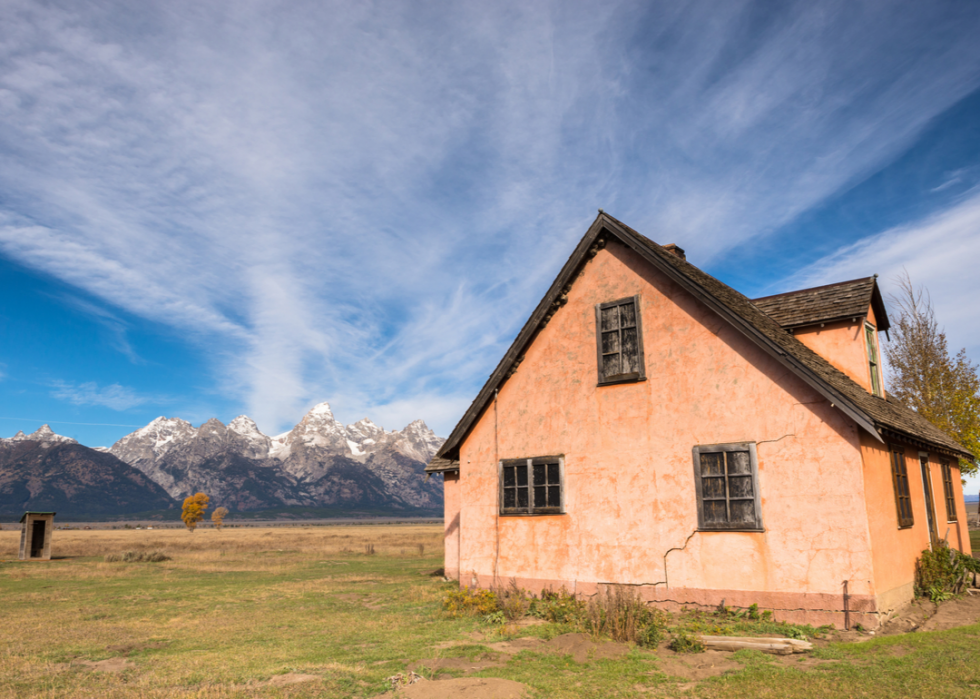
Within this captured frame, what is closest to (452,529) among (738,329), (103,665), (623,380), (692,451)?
(623,380)

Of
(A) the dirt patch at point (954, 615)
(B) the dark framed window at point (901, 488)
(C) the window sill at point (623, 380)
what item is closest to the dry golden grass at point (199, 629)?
(C) the window sill at point (623, 380)

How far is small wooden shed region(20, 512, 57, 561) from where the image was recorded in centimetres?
3331

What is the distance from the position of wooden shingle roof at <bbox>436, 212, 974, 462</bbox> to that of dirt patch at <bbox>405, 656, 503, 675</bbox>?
707 cm

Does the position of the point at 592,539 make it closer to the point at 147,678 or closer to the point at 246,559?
the point at 147,678

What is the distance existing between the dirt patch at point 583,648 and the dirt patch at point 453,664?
127 cm

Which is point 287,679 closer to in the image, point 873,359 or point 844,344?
point 844,344

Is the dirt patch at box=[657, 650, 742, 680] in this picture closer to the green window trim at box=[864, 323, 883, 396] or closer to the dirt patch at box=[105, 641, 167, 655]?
the green window trim at box=[864, 323, 883, 396]

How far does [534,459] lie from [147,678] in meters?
8.90

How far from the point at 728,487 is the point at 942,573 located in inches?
247

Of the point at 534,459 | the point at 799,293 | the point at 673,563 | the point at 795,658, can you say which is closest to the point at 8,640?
the point at 534,459

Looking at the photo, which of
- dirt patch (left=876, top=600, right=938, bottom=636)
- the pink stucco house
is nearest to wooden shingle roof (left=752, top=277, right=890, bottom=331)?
the pink stucco house

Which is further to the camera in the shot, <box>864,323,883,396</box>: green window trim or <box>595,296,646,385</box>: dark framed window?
<box>864,323,883,396</box>: green window trim

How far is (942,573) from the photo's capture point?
1411 cm

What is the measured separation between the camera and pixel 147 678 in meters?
9.06
